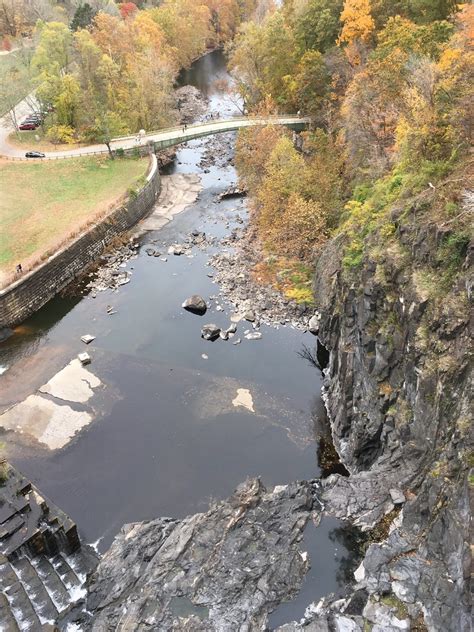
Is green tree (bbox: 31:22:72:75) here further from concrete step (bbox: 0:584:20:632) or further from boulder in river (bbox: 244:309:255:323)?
concrete step (bbox: 0:584:20:632)

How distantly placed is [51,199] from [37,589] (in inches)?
1585

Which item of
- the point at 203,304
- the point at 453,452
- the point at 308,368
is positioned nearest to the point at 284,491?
the point at 453,452

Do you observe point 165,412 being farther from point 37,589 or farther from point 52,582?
point 37,589

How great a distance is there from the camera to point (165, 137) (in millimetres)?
62938

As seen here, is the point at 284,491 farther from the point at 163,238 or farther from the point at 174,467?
the point at 163,238

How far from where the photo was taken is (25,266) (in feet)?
138

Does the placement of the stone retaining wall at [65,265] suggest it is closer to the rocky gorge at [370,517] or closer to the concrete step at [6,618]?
the rocky gorge at [370,517]

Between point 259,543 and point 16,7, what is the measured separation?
104m

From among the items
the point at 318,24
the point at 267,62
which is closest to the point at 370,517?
the point at 318,24

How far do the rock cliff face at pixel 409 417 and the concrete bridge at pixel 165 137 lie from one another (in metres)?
36.2

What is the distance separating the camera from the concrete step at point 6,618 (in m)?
20.3

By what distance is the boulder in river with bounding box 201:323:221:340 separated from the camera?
38.0 m

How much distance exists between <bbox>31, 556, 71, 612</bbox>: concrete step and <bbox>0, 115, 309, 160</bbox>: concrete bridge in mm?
48864

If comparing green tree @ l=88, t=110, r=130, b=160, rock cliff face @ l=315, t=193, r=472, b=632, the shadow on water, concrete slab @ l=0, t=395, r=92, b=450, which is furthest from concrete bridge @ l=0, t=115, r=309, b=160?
concrete slab @ l=0, t=395, r=92, b=450
